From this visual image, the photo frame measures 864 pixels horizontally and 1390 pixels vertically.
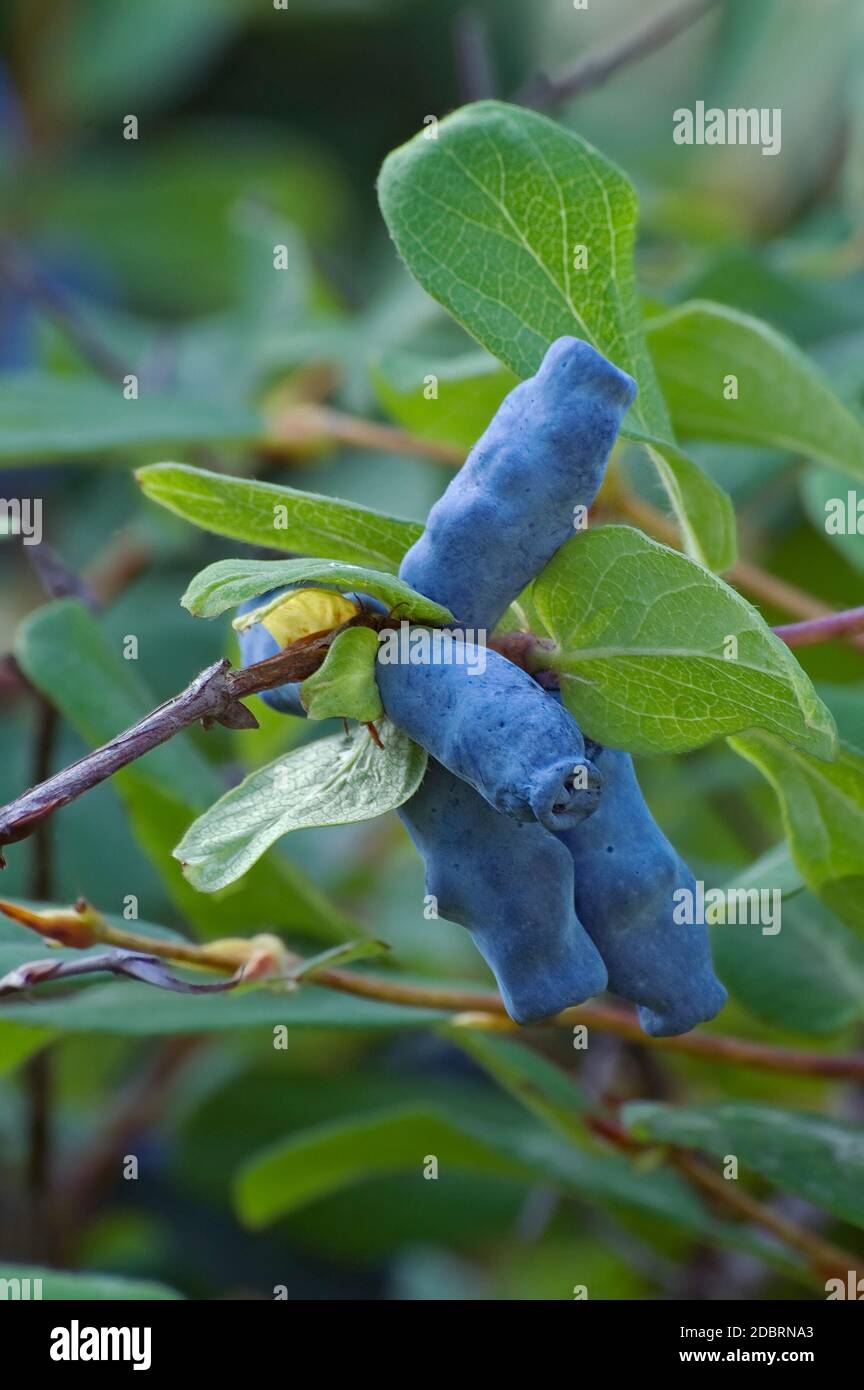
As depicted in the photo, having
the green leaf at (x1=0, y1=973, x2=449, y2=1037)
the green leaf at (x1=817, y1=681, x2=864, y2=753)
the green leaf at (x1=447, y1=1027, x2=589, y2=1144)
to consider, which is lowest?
the green leaf at (x1=447, y1=1027, x2=589, y2=1144)

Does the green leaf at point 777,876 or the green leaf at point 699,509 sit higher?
the green leaf at point 699,509

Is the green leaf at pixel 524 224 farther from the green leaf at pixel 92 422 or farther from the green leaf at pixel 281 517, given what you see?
the green leaf at pixel 92 422

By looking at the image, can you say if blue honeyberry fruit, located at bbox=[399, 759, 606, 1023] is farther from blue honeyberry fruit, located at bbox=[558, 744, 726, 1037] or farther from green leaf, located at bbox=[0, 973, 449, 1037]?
green leaf, located at bbox=[0, 973, 449, 1037]

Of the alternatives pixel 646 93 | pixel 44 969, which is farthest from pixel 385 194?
pixel 646 93

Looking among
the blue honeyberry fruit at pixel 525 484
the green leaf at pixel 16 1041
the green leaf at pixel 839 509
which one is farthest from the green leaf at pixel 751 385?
the green leaf at pixel 16 1041

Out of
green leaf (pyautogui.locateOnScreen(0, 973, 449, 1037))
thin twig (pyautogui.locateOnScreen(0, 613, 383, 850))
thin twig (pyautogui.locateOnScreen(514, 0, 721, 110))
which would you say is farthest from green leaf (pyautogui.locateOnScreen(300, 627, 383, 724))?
thin twig (pyautogui.locateOnScreen(514, 0, 721, 110))

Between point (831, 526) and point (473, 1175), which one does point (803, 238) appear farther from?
point (473, 1175)
